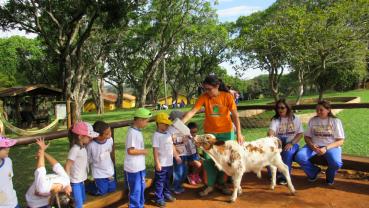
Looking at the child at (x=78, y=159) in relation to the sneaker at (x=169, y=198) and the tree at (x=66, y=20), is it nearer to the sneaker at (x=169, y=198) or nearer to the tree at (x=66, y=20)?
the sneaker at (x=169, y=198)

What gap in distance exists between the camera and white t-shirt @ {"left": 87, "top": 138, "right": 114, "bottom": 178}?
15.1 ft

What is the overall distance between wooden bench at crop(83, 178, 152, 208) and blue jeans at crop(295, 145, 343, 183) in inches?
106

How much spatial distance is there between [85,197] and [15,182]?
3069 mm

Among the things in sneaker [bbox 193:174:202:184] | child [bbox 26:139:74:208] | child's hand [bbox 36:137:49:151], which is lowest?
sneaker [bbox 193:174:202:184]

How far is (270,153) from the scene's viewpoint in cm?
512

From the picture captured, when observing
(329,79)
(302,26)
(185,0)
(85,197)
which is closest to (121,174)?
(85,197)

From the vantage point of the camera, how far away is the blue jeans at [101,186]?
15.2 ft

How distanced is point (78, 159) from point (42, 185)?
0.81 m

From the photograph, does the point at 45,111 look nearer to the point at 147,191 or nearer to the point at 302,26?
the point at 302,26

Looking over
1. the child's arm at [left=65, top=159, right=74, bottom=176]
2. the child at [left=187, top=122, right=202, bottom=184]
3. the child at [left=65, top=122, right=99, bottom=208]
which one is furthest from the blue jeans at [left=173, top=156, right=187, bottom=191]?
the child's arm at [left=65, top=159, right=74, bottom=176]

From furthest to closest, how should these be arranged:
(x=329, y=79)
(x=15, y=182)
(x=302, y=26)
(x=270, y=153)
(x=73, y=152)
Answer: (x=329, y=79), (x=302, y=26), (x=15, y=182), (x=270, y=153), (x=73, y=152)

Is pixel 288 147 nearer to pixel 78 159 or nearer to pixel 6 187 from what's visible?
pixel 78 159

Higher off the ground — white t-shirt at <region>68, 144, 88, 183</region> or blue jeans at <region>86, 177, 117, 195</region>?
white t-shirt at <region>68, 144, 88, 183</region>

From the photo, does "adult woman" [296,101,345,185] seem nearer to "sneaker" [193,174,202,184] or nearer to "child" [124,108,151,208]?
"sneaker" [193,174,202,184]
